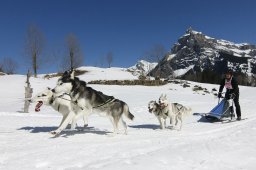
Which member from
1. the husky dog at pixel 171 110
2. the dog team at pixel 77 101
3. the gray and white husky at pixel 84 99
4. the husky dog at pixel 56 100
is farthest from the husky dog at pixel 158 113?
the husky dog at pixel 56 100

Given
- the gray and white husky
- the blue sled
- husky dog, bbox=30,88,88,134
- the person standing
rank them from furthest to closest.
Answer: the person standing < the blue sled < husky dog, bbox=30,88,88,134 < the gray and white husky

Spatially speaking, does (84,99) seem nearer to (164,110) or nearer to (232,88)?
(164,110)

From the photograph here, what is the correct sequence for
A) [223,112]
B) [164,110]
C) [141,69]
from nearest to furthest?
[164,110] → [223,112] → [141,69]

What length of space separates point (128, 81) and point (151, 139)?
30.7 meters

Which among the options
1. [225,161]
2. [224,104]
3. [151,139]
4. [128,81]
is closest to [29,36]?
[128,81]

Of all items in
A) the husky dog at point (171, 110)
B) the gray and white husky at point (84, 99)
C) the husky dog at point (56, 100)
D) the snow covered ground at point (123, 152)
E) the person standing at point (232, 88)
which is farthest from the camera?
the person standing at point (232, 88)

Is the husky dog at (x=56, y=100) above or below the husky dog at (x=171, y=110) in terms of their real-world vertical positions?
above

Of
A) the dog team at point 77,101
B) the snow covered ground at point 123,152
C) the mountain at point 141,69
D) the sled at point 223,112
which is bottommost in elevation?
the snow covered ground at point 123,152

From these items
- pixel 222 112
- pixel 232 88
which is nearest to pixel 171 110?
pixel 222 112

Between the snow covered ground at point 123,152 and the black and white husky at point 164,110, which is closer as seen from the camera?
the snow covered ground at point 123,152

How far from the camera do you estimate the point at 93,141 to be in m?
→ 8.09

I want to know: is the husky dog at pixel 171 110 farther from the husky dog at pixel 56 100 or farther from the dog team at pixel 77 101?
the husky dog at pixel 56 100

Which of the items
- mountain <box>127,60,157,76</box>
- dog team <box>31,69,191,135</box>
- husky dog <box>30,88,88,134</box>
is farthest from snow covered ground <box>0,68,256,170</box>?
mountain <box>127,60,157,76</box>

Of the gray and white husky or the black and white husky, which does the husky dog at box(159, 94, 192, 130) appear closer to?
the black and white husky
